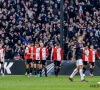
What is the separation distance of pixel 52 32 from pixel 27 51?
225 inches

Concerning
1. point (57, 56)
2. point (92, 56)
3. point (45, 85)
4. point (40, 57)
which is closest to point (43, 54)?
point (40, 57)

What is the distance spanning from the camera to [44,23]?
45438 millimetres

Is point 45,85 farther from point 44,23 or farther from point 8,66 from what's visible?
point 44,23

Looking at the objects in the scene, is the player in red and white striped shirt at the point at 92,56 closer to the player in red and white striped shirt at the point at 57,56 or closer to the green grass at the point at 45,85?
the player in red and white striped shirt at the point at 57,56

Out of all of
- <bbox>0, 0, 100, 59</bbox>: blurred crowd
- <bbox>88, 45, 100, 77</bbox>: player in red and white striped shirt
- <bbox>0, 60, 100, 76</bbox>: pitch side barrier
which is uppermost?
<bbox>0, 0, 100, 59</bbox>: blurred crowd

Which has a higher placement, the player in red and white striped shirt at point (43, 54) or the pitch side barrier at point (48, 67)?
the player in red and white striped shirt at point (43, 54)

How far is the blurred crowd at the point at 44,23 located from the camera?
4288cm

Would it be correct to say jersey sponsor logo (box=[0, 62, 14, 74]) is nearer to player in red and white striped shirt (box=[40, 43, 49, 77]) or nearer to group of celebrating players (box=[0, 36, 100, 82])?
group of celebrating players (box=[0, 36, 100, 82])

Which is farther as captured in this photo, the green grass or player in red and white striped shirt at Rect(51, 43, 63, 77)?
player in red and white striped shirt at Rect(51, 43, 63, 77)

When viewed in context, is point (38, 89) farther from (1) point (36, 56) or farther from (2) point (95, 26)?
(2) point (95, 26)

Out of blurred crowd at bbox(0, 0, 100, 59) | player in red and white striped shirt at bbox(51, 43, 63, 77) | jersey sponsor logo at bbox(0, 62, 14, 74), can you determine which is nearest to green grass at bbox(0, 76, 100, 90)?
player in red and white striped shirt at bbox(51, 43, 63, 77)

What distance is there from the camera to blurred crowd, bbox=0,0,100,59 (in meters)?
42.9

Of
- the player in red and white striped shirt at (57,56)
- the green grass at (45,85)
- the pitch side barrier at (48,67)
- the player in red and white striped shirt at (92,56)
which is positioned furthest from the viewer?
the pitch side barrier at (48,67)

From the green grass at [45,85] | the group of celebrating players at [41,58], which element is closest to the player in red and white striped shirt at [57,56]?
the group of celebrating players at [41,58]
